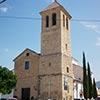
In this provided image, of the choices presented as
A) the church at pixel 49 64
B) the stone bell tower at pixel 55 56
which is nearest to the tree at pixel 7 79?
the church at pixel 49 64

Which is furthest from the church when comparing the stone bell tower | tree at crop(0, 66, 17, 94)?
tree at crop(0, 66, 17, 94)

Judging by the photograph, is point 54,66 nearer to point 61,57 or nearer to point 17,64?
point 61,57

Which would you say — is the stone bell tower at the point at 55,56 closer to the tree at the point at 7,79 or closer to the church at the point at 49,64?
the church at the point at 49,64

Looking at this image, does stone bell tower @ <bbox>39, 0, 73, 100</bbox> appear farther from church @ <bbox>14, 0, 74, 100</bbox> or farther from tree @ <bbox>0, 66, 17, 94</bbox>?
tree @ <bbox>0, 66, 17, 94</bbox>

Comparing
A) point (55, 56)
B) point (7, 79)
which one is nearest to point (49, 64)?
point (55, 56)

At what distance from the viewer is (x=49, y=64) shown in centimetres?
4094

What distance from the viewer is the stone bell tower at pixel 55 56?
1550 inches

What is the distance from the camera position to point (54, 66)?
40.3 meters

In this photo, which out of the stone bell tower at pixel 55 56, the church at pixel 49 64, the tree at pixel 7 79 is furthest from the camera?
the church at pixel 49 64

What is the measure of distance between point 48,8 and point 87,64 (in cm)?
1228

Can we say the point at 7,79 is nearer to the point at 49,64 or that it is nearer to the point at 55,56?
the point at 49,64

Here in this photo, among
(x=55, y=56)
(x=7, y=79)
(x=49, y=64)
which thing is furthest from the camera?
(x=49, y=64)

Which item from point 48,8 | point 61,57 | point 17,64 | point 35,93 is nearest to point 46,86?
point 35,93

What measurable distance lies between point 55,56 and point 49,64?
1648 mm
